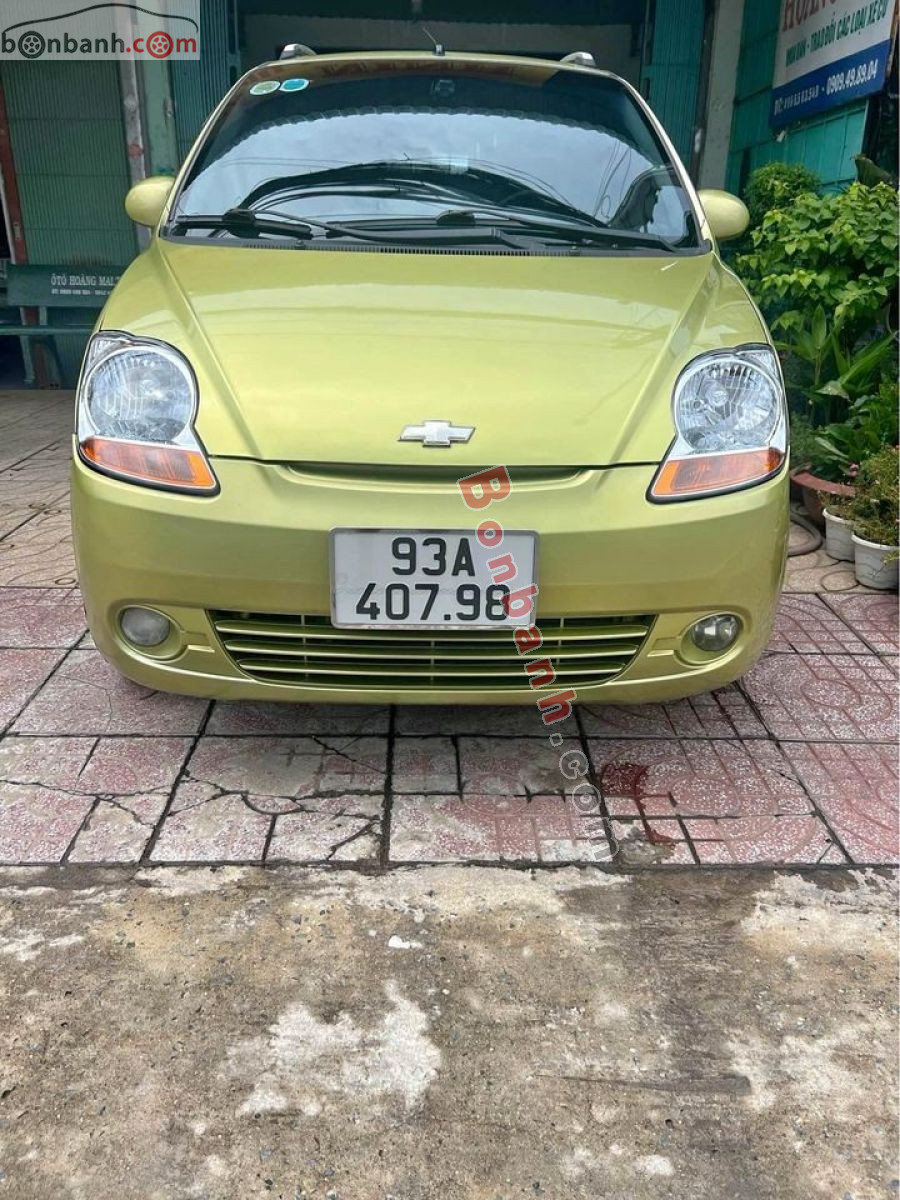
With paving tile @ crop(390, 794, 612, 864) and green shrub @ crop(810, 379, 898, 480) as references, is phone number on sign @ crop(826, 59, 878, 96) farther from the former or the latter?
paving tile @ crop(390, 794, 612, 864)

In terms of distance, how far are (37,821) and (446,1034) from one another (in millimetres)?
1075

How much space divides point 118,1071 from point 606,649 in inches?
46.7

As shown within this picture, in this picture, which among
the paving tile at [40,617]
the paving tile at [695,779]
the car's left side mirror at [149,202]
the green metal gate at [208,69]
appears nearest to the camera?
the paving tile at [695,779]

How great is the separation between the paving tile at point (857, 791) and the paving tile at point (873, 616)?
0.69m

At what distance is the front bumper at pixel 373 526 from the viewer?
1.90 m

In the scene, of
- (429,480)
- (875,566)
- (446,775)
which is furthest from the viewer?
(875,566)

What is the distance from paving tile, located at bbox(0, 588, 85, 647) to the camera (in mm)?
3074

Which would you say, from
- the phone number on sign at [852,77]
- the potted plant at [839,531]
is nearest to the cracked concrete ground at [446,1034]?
the potted plant at [839,531]

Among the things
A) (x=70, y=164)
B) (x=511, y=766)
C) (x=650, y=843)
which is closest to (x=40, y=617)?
(x=511, y=766)

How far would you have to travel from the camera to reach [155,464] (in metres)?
1.97

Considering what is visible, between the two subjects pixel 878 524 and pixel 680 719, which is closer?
pixel 680 719

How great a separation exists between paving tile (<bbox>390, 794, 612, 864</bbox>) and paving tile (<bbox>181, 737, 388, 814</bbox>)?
158mm

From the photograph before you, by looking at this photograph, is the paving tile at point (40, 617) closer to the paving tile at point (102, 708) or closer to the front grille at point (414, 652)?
the paving tile at point (102, 708)

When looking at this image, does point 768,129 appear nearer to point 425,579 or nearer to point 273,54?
point 273,54
